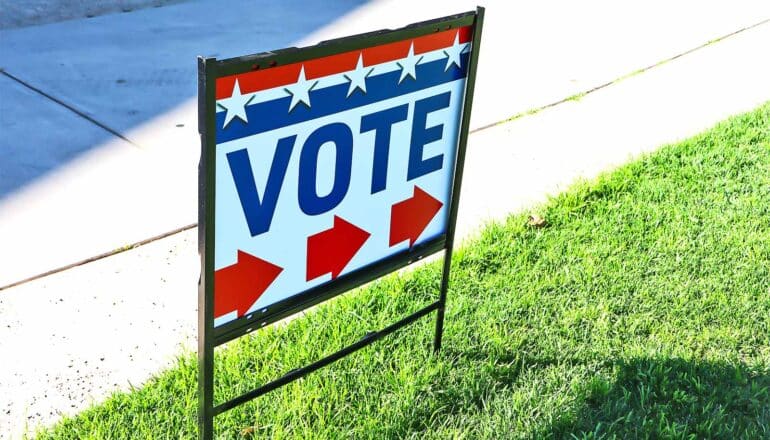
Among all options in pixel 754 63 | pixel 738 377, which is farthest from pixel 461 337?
pixel 754 63

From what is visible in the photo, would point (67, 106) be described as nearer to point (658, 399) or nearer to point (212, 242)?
point (212, 242)

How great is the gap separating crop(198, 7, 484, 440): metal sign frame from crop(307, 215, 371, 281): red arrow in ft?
0.18

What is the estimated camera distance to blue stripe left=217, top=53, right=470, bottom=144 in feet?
6.67

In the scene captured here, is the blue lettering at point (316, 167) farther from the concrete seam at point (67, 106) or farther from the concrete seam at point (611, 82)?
the concrete seam at point (611, 82)

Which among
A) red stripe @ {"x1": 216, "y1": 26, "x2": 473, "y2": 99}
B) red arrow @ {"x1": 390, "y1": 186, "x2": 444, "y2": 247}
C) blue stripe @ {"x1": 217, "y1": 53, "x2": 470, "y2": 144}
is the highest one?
red stripe @ {"x1": 216, "y1": 26, "x2": 473, "y2": 99}

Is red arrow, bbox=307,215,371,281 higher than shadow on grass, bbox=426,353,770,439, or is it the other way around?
red arrow, bbox=307,215,371,281

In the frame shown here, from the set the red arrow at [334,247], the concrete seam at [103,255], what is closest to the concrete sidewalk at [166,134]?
the concrete seam at [103,255]

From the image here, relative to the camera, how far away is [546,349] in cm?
312

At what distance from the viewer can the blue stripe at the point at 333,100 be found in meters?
2.03

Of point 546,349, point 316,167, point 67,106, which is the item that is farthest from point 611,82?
point 316,167

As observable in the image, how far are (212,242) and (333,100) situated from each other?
1.63 feet

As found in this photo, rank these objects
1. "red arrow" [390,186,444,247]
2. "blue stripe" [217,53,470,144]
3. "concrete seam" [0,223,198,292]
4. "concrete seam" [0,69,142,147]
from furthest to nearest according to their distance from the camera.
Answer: "concrete seam" [0,69,142,147] → "concrete seam" [0,223,198,292] → "red arrow" [390,186,444,247] → "blue stripe" [217,53,470,144]

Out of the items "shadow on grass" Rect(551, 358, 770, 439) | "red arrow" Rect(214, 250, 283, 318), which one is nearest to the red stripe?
"red arrow" Rect(214, 250, 283, 318)

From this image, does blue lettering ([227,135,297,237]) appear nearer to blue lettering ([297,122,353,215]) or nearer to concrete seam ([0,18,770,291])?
blue lettering ([297,122,353,215])
